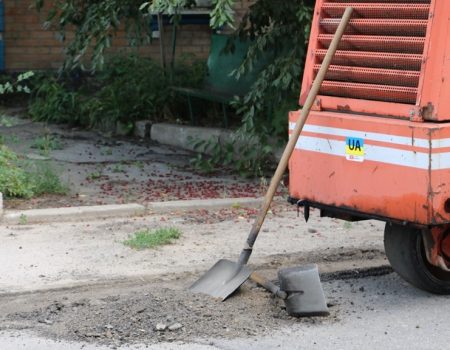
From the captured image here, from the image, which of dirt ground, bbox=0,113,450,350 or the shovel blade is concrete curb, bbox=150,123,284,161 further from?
the shovel blade

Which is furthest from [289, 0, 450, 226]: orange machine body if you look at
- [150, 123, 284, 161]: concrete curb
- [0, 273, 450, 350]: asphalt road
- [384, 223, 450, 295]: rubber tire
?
[150, 123, 284, 161]: concrete curb

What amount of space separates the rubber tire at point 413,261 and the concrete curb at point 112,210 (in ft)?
8.07

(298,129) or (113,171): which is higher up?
(298,129)

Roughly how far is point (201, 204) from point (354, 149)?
9.05 feet

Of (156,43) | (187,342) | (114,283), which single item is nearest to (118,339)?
(187,342)

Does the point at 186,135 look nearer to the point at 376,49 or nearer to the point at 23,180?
the point at 23,180

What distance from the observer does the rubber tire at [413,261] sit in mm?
6078

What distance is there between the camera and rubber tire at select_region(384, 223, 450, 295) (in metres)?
6.08

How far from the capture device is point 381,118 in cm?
584

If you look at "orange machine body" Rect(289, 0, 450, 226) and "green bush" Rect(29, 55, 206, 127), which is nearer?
"orange machine body" Rect(289, 0, 450, 226)

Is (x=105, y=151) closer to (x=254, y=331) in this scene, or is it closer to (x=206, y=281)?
(x=206, y=281)

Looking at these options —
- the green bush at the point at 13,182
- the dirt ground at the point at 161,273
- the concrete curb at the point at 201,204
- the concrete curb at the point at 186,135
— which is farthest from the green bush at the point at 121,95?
the dirt ground at the point at 161,273

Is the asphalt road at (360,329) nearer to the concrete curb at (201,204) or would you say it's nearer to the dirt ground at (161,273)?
the dirt ground at (161,273)

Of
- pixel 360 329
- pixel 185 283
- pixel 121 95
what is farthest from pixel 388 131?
pixel 121 95
